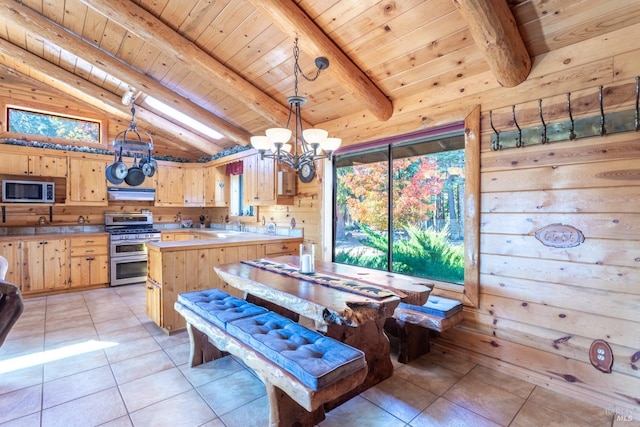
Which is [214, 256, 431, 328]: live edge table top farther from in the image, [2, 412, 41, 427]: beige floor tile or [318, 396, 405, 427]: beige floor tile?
[2, 412, 41, 427]: beige floor tile

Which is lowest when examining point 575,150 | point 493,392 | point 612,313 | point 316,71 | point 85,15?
point 493,392

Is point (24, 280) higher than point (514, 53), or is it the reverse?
point (514, 53)

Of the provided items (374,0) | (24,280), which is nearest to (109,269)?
(24,280)

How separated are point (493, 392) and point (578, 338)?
0.67m

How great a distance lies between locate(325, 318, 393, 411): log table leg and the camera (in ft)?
6.89

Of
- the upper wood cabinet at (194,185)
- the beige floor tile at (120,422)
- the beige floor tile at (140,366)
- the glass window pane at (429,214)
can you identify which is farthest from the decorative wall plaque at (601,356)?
the upper wood cabinet at (194,185)

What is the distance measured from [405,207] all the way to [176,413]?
256 cm

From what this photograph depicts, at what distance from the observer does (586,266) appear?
2072 mm

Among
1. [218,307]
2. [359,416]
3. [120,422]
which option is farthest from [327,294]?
[120,422]

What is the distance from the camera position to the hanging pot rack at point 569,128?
1913 millimetres

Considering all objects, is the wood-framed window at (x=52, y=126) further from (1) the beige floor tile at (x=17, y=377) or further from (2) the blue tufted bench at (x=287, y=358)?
(2) the blue tufted bench at (x=287, y=358)

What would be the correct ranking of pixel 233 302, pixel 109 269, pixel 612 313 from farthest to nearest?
pixel 109 269 → pixel 233 302 → pixel 612 313

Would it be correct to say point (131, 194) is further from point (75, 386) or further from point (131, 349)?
point (75, 386)

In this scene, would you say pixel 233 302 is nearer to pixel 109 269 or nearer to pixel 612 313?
pixel 612 313
